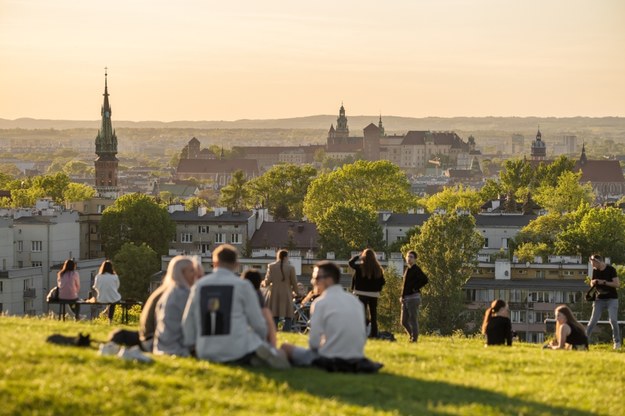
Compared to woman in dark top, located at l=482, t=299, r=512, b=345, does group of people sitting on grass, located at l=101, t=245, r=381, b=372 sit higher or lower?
higher

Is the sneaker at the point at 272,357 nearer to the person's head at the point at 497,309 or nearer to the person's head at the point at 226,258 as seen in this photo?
the person's head at the point at 226,258

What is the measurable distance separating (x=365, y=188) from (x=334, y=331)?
129426 millimetres

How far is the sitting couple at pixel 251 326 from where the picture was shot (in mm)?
18953

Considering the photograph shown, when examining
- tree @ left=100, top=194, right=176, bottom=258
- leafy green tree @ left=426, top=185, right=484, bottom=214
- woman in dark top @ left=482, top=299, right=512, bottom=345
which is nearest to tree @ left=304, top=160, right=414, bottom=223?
leafy green tree @ left=426, top=185, right=484, bottom=214

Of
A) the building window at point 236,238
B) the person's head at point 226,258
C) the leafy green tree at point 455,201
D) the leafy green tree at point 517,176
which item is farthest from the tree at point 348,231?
the person's head at point 226,258

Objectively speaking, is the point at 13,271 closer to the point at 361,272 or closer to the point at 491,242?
the point at 491,242

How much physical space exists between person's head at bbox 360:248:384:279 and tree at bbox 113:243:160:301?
60910 millimetres

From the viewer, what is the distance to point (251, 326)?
63.3 feet

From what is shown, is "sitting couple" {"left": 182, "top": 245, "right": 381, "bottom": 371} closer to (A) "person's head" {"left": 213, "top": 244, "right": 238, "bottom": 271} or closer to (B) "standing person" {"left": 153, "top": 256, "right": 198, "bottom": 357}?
(A) "person's head" {"left": 213, "top": 244, "right": 238, "bottom": 271}

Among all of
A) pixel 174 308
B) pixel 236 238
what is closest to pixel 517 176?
pixel 236 238

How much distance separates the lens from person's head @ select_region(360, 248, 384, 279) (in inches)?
1059

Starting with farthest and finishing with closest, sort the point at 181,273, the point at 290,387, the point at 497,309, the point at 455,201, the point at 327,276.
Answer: the point at 455,201 < the point at 497,309 < the point at 181,273 < the point at 327,276 < the point at 290,387

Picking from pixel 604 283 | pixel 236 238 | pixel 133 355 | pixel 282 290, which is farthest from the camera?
pixel 236 238

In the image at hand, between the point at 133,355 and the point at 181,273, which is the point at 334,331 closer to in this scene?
the point at 181,273
